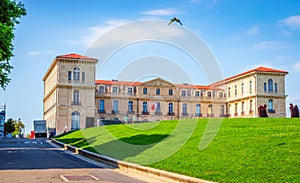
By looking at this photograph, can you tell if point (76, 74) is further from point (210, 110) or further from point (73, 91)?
point (210, 110)

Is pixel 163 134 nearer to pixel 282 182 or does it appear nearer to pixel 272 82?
pixel 282 182

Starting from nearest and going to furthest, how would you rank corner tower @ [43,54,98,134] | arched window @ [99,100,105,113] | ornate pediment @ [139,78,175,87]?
corner tower @ [43,54,98,134], arched window @ [99,100,105,113], ornate pediment @ [139,78,175,87]

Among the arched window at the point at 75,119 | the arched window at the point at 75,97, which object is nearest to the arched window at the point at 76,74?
the arched window at the point at 75,97

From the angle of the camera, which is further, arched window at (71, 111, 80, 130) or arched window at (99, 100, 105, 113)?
arched window at (99, 100, 105, 113)

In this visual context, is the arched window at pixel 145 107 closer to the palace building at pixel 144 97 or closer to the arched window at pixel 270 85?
the palace building at pixel 144 97

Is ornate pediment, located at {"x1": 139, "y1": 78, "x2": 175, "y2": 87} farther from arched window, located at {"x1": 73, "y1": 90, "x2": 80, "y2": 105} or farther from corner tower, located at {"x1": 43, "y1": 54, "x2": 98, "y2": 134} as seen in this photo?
arched window, located at {"x1": 73, "y1": 90, "x2": 80, "y2": 105}

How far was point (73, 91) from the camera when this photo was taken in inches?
3413

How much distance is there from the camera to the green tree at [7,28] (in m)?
21.5

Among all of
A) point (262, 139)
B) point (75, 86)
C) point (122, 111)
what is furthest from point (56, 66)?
point (262, 139)

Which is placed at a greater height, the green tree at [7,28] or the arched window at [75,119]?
the green tree at [7,28]

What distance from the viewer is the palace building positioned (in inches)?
3403

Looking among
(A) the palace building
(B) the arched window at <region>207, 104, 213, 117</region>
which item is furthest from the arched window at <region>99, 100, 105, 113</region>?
(B) the arched window at <region>207, 104, 213, 117</region>

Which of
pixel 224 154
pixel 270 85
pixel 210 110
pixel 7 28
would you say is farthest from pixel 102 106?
pixel 224 154

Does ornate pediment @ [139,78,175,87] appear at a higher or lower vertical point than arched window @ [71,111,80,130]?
higher
